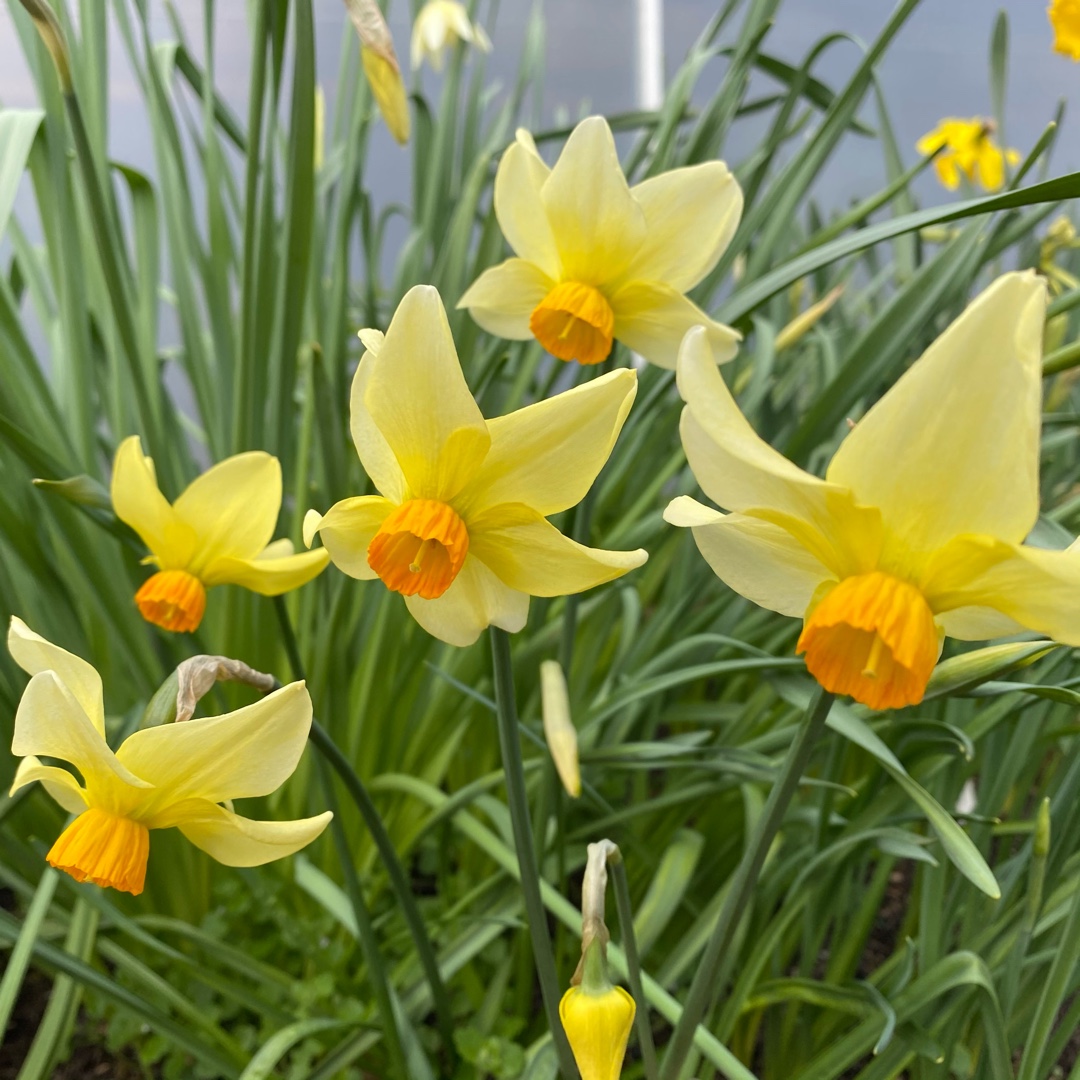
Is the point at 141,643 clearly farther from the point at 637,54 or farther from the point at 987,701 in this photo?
the point at 637,54

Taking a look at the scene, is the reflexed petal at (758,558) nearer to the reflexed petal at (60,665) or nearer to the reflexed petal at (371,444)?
the reflexed petal at (371,444)

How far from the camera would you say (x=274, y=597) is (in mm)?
592

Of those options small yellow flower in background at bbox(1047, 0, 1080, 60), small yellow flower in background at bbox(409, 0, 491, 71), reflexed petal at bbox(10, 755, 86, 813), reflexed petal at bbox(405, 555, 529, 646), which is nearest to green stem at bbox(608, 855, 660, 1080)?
reflexed petal at bbox(405, 555, 529, 646)

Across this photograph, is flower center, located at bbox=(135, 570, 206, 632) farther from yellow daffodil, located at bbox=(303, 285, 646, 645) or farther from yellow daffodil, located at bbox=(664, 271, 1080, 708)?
yellow daffodil, located at bbox=(664, 271, 1080, 708)

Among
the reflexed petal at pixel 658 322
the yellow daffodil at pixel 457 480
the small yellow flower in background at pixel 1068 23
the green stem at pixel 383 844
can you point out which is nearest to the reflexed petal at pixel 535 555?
the yellow daffodil at pixel 457 480

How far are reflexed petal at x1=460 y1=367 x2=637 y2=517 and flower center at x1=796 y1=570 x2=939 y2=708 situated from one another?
0.10 meters

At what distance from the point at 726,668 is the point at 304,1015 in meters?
0.45

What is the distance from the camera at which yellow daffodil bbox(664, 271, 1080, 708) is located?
26 centimetres

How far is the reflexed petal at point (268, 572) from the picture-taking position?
530 millimetres

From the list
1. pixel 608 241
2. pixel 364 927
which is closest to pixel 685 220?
pixel 608 241

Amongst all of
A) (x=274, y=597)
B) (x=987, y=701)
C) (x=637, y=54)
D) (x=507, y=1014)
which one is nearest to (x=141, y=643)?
(x=274, y=597)

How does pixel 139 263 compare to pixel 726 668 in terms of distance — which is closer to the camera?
pixel 726 668

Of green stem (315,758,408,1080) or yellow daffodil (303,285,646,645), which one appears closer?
yellow daffodil (303,285,646,645)

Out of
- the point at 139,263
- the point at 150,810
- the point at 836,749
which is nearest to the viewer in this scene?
the point at 150,810
